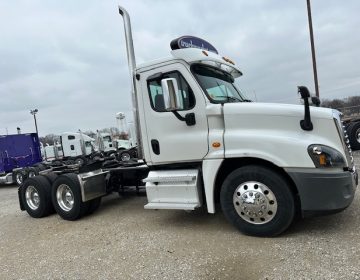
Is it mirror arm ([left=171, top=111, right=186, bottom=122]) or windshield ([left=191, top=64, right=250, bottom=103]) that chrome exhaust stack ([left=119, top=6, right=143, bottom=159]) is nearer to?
mirror arm ([left=171, top=111, right=186, bottom=122])

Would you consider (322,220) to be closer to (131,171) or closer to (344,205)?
(344,205)

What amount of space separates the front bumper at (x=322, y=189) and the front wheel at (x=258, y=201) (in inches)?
7.2

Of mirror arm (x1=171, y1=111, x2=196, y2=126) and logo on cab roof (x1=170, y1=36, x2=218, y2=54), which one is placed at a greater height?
logo on cab roof (x1=170, y1=36, x2=218, y2=54)

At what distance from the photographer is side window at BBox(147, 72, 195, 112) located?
17.4 ft

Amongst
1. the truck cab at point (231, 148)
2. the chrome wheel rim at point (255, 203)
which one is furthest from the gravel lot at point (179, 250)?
the truck cab at point (231, 148)

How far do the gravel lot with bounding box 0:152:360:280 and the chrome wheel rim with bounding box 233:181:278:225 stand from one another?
0.30 m

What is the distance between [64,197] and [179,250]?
346 cm

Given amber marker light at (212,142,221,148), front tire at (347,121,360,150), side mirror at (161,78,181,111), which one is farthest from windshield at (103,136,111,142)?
side mirror at (161,78,181,111)

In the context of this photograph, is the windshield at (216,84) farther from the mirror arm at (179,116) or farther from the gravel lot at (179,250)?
the gravel lot at (179,250)

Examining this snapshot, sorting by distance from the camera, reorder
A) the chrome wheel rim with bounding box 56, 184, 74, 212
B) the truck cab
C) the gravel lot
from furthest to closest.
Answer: the chrome wheel rim with bounding box 56, 184, 74, 212
the truck cab
the gravel lot

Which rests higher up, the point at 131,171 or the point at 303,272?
the point at 131,171

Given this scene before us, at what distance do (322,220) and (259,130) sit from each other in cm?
172

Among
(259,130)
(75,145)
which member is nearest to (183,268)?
(259,130)

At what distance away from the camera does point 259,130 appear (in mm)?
4867
